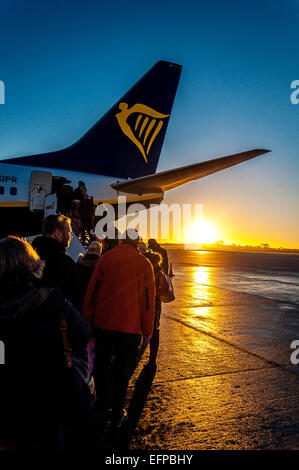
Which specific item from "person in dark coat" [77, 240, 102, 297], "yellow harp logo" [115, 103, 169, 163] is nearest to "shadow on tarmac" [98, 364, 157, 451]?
"person in dark coat" [77, 240, 102, 297]

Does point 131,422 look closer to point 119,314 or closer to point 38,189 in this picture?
point 119,314

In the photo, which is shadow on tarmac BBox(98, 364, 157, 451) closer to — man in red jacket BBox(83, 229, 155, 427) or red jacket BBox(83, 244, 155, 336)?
man in red jacket BBox(83, 229, 155, 427)

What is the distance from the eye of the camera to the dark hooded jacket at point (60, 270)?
8.11 ft

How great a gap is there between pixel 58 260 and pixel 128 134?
34.9ft

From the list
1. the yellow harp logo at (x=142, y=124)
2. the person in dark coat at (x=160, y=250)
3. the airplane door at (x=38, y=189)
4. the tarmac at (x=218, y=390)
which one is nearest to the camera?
the tarmac at (x=218, y=390)

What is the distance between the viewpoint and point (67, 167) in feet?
38.5

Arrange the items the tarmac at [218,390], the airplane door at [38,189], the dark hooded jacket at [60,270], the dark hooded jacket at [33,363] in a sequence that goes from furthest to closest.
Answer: the airplane door at [38,189], the tarmac at [218,390], the dark hooded jacket at [60,270], the dark hooded jacket at [33,363]

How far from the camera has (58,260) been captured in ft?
8.29

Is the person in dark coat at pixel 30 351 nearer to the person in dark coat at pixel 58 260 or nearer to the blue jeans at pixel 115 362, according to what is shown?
the person in dark coat at pixel 58 260

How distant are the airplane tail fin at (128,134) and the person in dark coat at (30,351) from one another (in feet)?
34.6

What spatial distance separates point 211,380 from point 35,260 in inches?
118

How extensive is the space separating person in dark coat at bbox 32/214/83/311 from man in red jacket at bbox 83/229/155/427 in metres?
0.34

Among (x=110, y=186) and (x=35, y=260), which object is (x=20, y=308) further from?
(x=110, y=186)

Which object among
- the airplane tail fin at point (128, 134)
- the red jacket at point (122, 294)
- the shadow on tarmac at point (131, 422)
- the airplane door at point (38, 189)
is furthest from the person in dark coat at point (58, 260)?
the airplane tail fin at point (128, 134)
